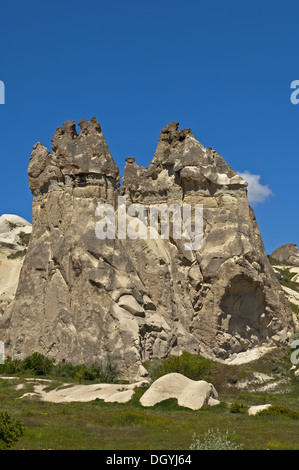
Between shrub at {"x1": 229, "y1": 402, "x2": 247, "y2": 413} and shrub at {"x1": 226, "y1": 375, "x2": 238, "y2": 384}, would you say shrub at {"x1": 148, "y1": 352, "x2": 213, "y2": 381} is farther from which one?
shrub at {"x1": 229, "y1": 402, "x2": 247, "y2": 413}

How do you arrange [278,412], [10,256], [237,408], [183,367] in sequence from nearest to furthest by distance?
[278,412]
[237,408]
[183,367]
[10,256]

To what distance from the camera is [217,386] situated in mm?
51844

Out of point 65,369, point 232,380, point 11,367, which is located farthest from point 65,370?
point 232,380

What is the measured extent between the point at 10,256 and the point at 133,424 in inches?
1903

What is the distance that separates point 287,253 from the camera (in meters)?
112

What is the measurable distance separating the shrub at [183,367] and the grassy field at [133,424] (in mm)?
5223

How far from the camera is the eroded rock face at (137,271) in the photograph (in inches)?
2095

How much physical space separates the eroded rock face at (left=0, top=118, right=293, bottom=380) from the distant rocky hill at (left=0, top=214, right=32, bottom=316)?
1028cm

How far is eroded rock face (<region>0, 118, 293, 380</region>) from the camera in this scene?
53219 mm

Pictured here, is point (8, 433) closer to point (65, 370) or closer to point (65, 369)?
point (65, 370)

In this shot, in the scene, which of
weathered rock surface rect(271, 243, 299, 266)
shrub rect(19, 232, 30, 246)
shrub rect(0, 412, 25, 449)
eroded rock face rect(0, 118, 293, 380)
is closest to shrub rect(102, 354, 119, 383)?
eroded rock face rect(0, 118, 293, 380)

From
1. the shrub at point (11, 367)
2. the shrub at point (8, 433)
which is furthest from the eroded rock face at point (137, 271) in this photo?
the shrub at point (8, 433)
